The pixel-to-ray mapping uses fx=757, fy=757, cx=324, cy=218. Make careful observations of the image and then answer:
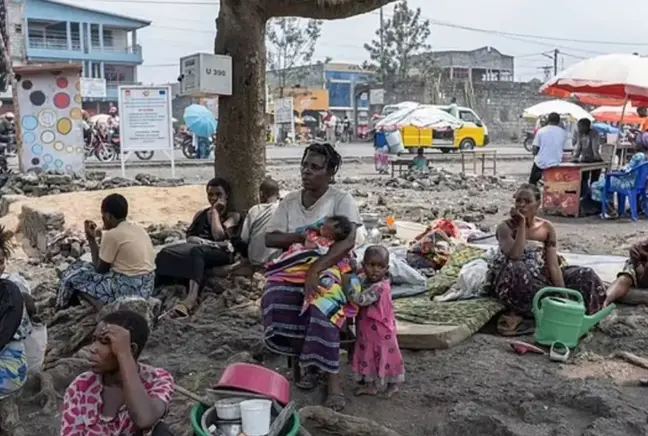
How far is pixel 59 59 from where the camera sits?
4812 centimetres

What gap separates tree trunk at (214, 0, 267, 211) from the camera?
20.0 feet

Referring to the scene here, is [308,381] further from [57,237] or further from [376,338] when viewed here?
[57,237]

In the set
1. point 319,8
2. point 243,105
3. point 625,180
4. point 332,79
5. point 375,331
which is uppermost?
point 332,79

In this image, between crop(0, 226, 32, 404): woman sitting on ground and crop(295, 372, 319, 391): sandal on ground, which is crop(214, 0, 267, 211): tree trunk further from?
crop(0, 226, 32, 404): woman sitting on ground

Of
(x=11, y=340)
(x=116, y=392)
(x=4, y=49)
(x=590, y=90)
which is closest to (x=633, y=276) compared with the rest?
(x=116, y=392)

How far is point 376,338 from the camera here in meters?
3.95

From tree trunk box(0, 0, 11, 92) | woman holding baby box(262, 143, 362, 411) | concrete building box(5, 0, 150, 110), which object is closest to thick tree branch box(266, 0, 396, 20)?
woman holding baby box(262, 143, 362, 411)

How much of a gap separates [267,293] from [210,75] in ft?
8.19

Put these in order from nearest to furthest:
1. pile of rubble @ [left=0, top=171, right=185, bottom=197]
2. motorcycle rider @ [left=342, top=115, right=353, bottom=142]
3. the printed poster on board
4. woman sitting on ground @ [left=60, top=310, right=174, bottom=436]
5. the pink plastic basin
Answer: woman sitting on ground @ [left=60, top=310, right=174, bottom=436] → the pink plastic basin → pile of rubble @ [left=0, top=171, right=185, bottom=197] → the printed poster on board → motorcycle rider @ [left=342, top=115, right=353, bottom=142]

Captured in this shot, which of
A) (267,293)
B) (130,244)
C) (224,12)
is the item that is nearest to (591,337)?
(267,293)

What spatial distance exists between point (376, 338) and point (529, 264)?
61.8 inches

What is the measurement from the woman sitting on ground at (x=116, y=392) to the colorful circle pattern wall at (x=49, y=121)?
11410mm

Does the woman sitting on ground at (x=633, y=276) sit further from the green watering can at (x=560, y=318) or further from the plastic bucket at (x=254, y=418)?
the plastic bucket at (x=254, y=418)

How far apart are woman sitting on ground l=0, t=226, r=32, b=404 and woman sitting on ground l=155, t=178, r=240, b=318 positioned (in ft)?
6.02
